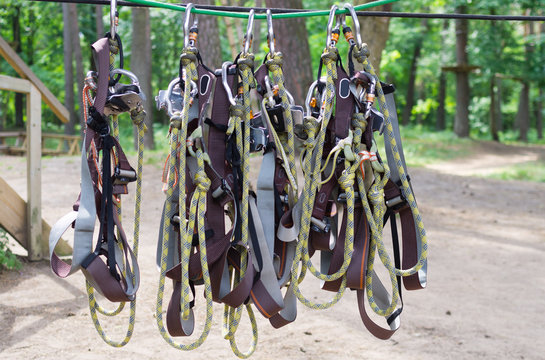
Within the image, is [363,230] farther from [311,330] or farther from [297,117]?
[311,330]

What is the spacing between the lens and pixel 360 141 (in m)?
2.00

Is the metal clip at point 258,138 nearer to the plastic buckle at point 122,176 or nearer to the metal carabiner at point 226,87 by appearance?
the metal carabiner at point 226,87

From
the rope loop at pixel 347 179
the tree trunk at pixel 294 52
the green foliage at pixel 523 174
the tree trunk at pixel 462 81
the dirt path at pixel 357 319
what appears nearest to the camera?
the rope loop at pixel 347 179

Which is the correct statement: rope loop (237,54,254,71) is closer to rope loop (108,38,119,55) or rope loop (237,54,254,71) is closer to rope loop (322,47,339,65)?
rope loop (322,47,339,65)

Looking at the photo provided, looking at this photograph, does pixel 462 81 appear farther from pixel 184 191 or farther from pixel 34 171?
pixel 184 191

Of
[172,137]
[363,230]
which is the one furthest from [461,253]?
[172,137]

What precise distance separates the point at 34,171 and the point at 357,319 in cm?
322

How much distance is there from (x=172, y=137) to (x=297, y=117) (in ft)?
1.44

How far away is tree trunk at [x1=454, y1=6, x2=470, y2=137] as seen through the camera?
21344 millimetres

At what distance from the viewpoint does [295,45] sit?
9.27m

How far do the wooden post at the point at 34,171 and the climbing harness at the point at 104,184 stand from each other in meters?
3.52

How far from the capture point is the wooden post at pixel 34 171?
17.0 ft

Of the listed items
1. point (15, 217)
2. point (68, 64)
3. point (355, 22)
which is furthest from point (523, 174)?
point (68, 64)

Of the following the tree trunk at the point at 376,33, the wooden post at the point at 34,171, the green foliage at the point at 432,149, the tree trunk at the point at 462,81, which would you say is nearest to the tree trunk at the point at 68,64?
the green foliage at the point at 432,149
